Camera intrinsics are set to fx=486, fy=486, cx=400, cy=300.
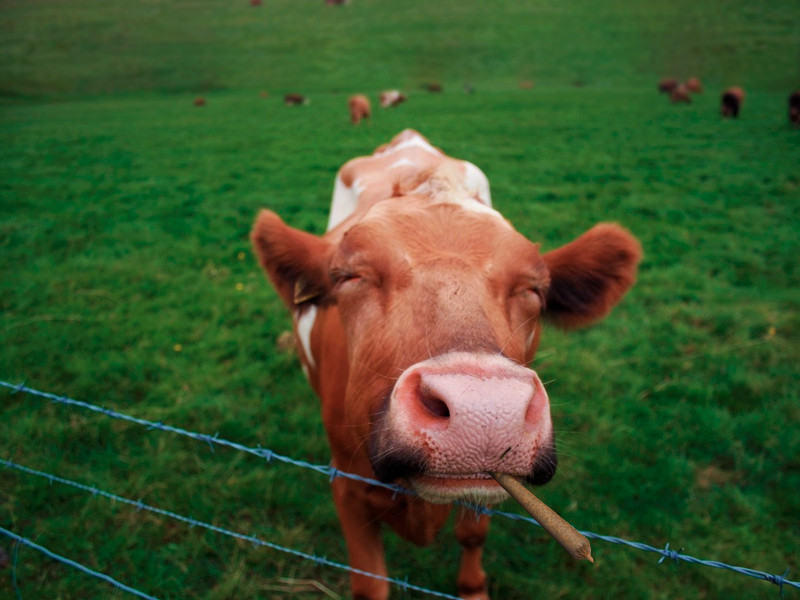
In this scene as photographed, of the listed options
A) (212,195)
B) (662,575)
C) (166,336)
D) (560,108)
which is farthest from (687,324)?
(560,108)

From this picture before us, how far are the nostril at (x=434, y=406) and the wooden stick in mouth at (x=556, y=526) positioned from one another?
8.7 inches

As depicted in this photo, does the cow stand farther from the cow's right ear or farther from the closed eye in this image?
the closed eye

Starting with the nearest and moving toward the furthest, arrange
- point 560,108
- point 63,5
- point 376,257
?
point 376,257, point 560,108, point 63,5

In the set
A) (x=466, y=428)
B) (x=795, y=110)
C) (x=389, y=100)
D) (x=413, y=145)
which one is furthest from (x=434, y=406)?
(x=389, y=100)

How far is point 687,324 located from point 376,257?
4140 millimetres

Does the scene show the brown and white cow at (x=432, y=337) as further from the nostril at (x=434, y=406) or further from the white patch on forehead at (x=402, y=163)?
the white patch on forehead at (x=402, y=163)

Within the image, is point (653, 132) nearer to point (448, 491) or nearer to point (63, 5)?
point (448, 491)

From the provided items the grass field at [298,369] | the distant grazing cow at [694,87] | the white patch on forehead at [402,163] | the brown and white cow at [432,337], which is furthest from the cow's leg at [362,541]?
the distant grazing cow at [694,87]

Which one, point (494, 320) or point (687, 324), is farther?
point (687, 324)

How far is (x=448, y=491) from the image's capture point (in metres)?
1.25

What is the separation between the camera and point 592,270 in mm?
2186

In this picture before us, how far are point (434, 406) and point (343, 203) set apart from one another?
2726 mm

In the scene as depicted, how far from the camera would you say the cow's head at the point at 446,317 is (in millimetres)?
1157

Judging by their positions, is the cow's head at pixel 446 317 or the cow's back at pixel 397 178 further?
the cow's back at pixel 397 178
